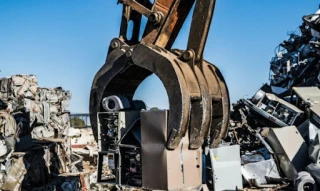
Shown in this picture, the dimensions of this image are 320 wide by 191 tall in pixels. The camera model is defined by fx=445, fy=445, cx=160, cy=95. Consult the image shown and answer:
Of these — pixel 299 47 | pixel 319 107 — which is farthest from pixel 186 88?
pixel 299 47

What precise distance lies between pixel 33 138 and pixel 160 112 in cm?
751

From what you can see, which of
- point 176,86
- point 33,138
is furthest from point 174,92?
point 33,138

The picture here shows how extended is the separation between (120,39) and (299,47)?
40.4 ft

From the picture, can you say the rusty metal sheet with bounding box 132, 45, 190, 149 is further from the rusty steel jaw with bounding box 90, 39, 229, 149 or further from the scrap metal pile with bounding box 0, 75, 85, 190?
the scrap metal pile with bounding box 0, 75, 85, 190

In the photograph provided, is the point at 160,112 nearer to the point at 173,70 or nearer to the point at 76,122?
the point at 173,70

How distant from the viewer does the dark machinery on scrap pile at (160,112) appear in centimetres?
329

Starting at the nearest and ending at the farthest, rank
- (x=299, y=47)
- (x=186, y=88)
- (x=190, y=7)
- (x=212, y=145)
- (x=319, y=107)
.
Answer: (x=186, y=88), (x=190, y=7), (x=212, y=145), (x=319, y=107), (x=299, y=47)

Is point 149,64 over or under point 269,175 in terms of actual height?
over

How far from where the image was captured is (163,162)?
10.8 feet

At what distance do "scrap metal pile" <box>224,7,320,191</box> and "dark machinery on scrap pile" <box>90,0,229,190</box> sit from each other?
265 cm

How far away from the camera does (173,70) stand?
326 cm

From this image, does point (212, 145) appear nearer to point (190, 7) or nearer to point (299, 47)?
point (190, 7)

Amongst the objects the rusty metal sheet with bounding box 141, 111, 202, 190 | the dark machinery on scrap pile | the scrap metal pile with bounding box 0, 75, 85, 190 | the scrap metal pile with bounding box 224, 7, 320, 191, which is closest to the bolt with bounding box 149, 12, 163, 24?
the dark machinery on scrap pile

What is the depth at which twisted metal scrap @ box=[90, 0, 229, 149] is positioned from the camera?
10.7 feet
